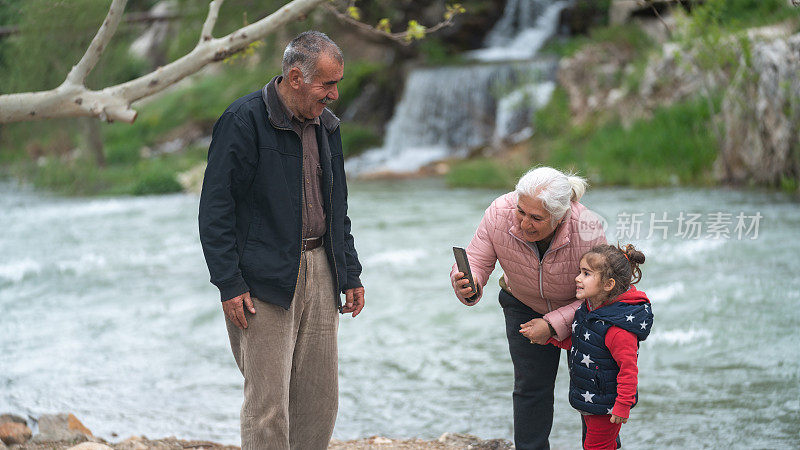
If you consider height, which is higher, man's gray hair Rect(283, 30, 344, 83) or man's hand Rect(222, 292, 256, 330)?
man's gray hair Rect(283, 30, 344, 83)

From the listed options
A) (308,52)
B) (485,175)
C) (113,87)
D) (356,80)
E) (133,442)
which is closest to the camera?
(308,52)

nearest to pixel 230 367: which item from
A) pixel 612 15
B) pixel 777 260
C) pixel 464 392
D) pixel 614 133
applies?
pixel 464 392

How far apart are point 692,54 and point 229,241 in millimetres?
11598

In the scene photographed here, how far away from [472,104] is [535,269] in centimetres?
1629

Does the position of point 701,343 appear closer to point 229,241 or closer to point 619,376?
point 619,376

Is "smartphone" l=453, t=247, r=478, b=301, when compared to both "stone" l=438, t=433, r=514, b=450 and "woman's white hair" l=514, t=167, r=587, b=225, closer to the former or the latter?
"woman's white hair" l=514, t=167, r=587, b=225

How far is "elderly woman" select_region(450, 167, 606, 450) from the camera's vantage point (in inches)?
117


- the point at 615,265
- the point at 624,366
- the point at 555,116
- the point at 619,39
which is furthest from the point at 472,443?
the point at 619,39

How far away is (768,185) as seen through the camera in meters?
12.2

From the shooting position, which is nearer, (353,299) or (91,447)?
(353,299)

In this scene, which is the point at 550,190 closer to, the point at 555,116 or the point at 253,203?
the point at 253,203

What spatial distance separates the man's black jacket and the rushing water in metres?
2.22

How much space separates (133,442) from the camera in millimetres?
4059

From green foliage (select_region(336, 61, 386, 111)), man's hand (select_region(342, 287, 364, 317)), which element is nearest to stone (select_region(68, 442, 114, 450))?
man's hand (select_region(342, 287, 364, 317))
